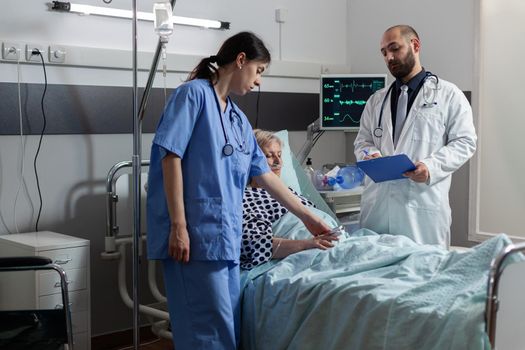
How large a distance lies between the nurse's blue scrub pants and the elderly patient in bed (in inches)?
12.3

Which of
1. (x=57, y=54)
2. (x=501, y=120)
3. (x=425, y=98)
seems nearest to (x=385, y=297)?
(x=425, y=98)

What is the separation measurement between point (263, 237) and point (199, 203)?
469mm

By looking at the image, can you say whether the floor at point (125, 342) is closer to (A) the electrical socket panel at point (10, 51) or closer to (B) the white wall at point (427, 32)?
(A) the electrical socket panel at point (10, 51)

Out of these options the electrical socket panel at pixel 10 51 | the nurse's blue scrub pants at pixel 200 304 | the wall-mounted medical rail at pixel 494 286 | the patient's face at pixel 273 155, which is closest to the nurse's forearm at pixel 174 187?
the nurse's blue scrub pants at pixel 200 304

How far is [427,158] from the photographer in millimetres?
3043

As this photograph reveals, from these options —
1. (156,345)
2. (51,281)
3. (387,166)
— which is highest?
(387,166)

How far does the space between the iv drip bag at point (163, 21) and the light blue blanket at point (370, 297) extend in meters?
0.94

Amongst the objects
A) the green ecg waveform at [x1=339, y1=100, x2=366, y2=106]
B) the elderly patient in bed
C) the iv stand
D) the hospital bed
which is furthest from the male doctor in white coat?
the iv stand

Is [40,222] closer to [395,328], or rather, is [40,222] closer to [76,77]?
[76,77]

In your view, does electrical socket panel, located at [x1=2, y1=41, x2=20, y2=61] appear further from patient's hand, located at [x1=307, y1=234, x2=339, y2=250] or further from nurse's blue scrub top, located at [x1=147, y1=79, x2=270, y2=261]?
patient's hand, located at [x1=307, y1=234, x2=339, y2=250]

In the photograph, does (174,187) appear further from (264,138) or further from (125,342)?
(125,342)

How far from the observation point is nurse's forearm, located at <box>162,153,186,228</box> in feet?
7.57

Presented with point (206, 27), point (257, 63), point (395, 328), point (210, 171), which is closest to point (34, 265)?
point (210, 171)

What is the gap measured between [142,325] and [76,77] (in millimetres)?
1276
